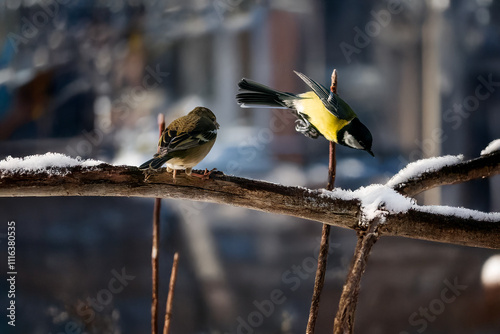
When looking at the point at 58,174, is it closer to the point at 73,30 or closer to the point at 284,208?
the point at 284,208

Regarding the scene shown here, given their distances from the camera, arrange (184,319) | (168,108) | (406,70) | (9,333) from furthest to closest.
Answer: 1. (406,70)
2. (168,108)
3. (184,319)
4. (9,333)

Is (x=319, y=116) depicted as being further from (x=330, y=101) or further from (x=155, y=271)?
(x=155, y=271)

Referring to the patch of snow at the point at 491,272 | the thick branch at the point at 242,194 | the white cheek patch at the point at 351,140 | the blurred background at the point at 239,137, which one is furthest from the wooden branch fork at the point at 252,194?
the patch of snow at the point at 491,272

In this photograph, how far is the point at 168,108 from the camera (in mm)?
2160

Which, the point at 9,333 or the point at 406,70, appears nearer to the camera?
the point at 9,333

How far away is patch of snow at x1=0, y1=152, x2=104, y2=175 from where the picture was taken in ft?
2.83

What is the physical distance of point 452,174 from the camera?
41.9 inches

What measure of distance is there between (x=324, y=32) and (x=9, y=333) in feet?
6.33

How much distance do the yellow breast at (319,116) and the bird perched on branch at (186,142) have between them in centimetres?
21

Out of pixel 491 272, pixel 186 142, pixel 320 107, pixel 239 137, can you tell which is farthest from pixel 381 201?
pixel 491 272

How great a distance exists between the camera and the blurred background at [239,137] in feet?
6.69

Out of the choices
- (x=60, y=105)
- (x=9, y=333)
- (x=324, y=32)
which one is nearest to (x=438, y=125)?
(x=324, y=32)

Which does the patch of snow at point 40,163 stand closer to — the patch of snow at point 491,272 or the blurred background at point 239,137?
the blurred background at point 239,137

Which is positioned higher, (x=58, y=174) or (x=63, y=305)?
(x=58, y=174)
